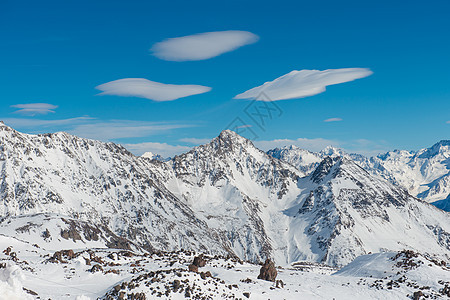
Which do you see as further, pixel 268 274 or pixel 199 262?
pixel 199 262

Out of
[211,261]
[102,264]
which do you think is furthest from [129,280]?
[211,261]

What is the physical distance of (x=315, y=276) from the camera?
87.8 metres

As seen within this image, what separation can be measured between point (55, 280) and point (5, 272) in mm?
22875

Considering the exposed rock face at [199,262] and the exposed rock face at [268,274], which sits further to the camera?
the exposed rock face at [199,262]

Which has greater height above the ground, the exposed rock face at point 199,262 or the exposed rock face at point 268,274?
the exposed rock face at point 199,262

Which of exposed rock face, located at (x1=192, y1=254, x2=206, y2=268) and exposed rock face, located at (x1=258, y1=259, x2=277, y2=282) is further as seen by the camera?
exposed rock face, located at (x1=192, y1=254, x2=206, y2=268)

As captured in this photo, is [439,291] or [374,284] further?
[374,284]

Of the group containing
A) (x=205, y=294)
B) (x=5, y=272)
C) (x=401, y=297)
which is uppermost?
(x=5, y=272)

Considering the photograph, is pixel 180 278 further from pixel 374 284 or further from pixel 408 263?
pixel 408 263

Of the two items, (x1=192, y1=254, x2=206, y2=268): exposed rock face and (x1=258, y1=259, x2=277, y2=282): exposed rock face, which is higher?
(x1=192, y1=254, x2=206, y2=268): exposed rock face

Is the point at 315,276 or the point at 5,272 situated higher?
the point at 5,272

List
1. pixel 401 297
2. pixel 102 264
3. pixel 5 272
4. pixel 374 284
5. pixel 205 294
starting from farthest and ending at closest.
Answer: pixel 102 264
pixel 374 284
pixel 401 297
pixel 205 294
pixel 5 272

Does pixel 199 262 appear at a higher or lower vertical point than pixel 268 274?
higher

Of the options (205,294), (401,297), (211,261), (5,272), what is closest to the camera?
(5,272)
